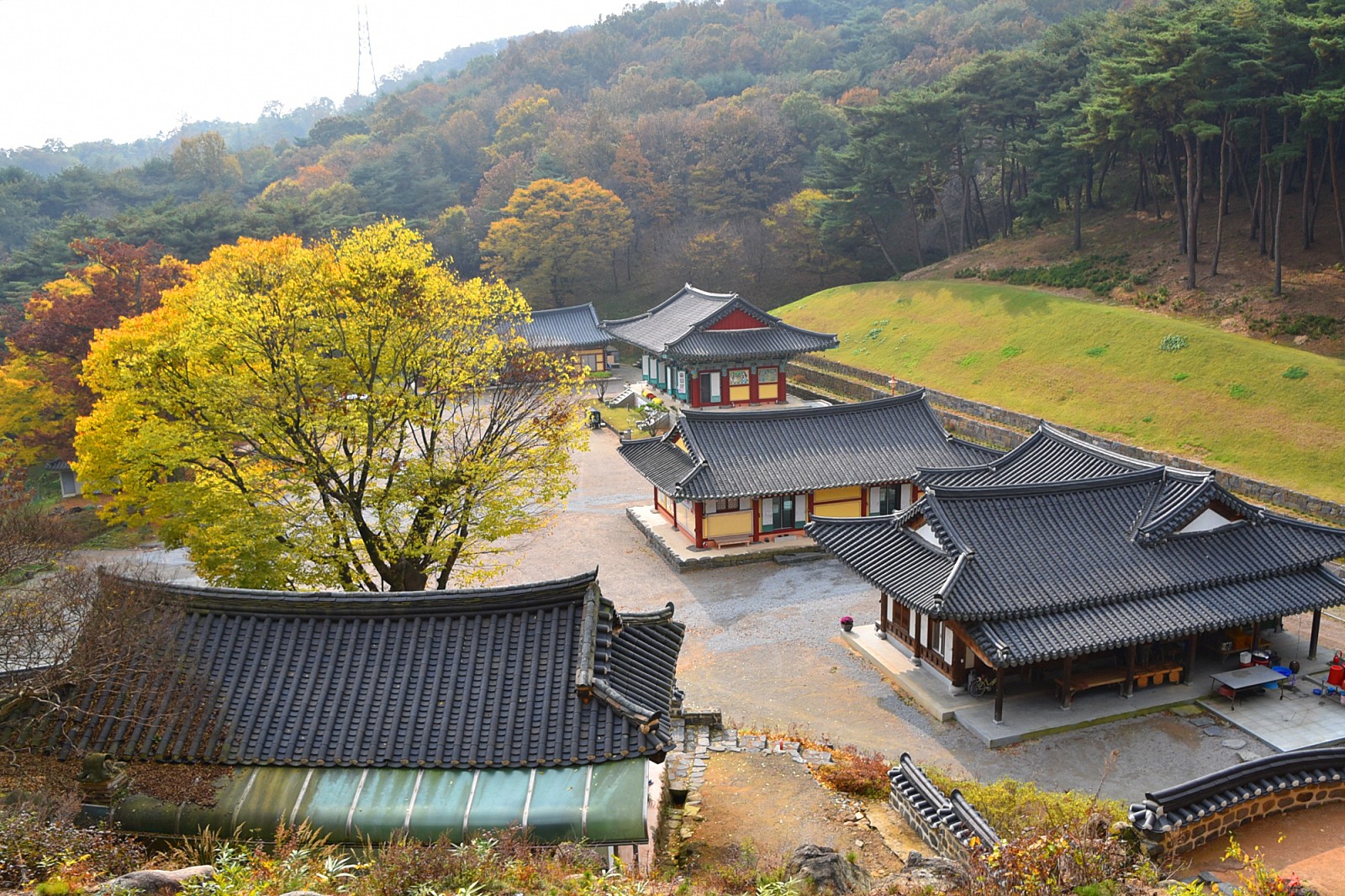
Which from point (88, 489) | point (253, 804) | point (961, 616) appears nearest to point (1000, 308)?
point (961, 616)

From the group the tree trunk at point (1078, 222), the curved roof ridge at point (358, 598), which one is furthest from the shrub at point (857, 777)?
the tree trunk at point (1078, 222)

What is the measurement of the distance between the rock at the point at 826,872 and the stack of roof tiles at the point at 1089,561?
8.30 meters

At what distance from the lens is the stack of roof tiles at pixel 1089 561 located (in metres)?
18.3

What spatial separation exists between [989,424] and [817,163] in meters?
41.4

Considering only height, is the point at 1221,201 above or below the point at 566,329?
above

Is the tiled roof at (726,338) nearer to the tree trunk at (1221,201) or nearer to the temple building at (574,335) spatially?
Answer: the temple building at (574,335)

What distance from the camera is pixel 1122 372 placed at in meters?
37.7

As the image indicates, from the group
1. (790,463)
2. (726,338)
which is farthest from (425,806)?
(726,338)

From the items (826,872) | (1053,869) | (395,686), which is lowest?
(826,872)

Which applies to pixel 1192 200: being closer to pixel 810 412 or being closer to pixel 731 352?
pixel 731 352

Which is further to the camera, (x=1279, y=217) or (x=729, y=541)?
(x=1279, y=217)

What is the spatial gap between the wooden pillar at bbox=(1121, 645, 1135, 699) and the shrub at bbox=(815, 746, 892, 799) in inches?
262

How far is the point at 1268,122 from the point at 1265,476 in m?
18.2

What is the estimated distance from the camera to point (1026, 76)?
53062 mm
